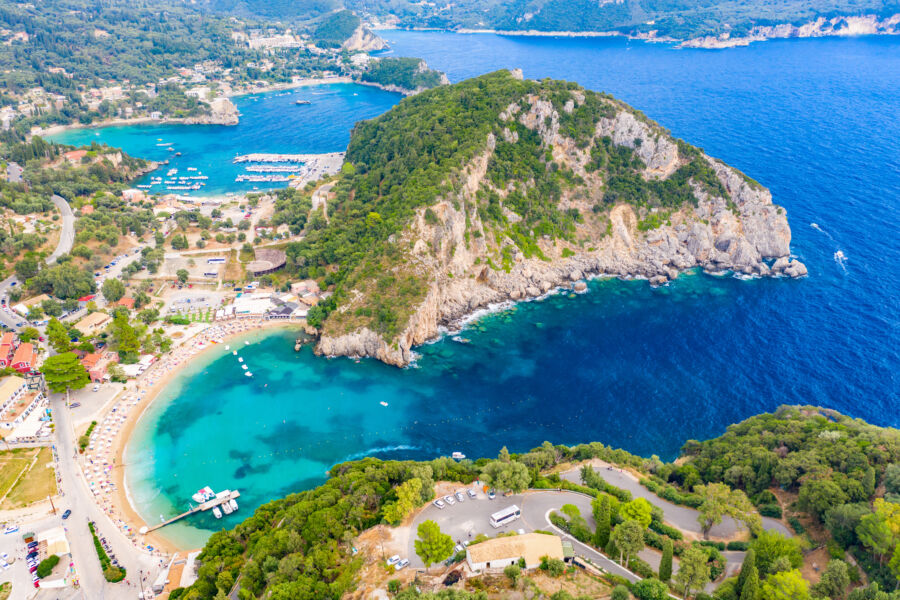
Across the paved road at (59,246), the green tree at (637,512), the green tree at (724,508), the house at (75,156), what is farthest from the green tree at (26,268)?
the green tree at (724,508)

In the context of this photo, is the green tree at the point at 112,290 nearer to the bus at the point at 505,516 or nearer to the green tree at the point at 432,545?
the green tree at the point at 432,545

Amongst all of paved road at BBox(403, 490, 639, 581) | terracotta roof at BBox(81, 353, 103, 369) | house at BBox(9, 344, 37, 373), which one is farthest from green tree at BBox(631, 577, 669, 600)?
house at BBox(9, 344, 37, 373)

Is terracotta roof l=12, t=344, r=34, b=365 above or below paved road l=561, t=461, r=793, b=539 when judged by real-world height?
above

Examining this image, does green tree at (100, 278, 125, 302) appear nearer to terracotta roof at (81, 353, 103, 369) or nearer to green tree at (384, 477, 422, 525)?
terracotta roof at (81, 353, 103, 369)

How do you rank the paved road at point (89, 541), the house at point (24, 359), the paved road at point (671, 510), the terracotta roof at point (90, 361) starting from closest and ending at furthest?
the paved road at point (671, 510), the paved road at point (89, 541), the house at point (24, 359), the terracotta roof at point (90, 361)

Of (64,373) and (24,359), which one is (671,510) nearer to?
(64,373)

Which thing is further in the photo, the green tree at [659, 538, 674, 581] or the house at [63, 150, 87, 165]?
the house at [63, 150, 87, 165]

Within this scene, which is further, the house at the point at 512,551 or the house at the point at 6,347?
the house at the point at 6,347
